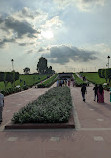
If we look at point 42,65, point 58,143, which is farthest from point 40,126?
point 42,65

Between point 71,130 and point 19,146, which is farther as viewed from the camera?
point 71,130

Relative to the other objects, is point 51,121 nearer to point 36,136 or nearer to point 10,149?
point 36,136

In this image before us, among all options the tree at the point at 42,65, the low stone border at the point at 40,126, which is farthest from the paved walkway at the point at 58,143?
the tree at the point at 42,65

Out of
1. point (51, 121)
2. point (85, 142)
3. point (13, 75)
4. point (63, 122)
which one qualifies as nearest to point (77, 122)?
point (63, 122)

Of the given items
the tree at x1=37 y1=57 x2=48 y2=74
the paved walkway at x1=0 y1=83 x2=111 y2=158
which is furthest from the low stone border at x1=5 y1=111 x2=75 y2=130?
the tree at x1=37 y1=57 x2=48 y2=74

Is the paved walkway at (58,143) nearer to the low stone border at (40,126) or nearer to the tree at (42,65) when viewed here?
the low stone border at (40,126)

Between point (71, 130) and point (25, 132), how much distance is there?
1.93 meters

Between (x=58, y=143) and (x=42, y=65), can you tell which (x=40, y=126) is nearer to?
(x=58, y=143)

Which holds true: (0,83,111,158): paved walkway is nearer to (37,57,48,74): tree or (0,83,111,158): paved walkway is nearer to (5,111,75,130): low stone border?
(5,111,75,130): low stone border

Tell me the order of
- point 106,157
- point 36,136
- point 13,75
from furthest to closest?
point 13,75 → point 36,136 → point 106,157

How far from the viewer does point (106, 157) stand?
4.19 m

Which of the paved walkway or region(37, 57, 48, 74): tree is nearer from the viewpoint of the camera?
the paved walkway

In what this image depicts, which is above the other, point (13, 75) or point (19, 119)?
point (13, 75)

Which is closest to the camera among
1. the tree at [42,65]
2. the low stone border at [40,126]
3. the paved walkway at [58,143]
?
the paved walkway at [58,143]
